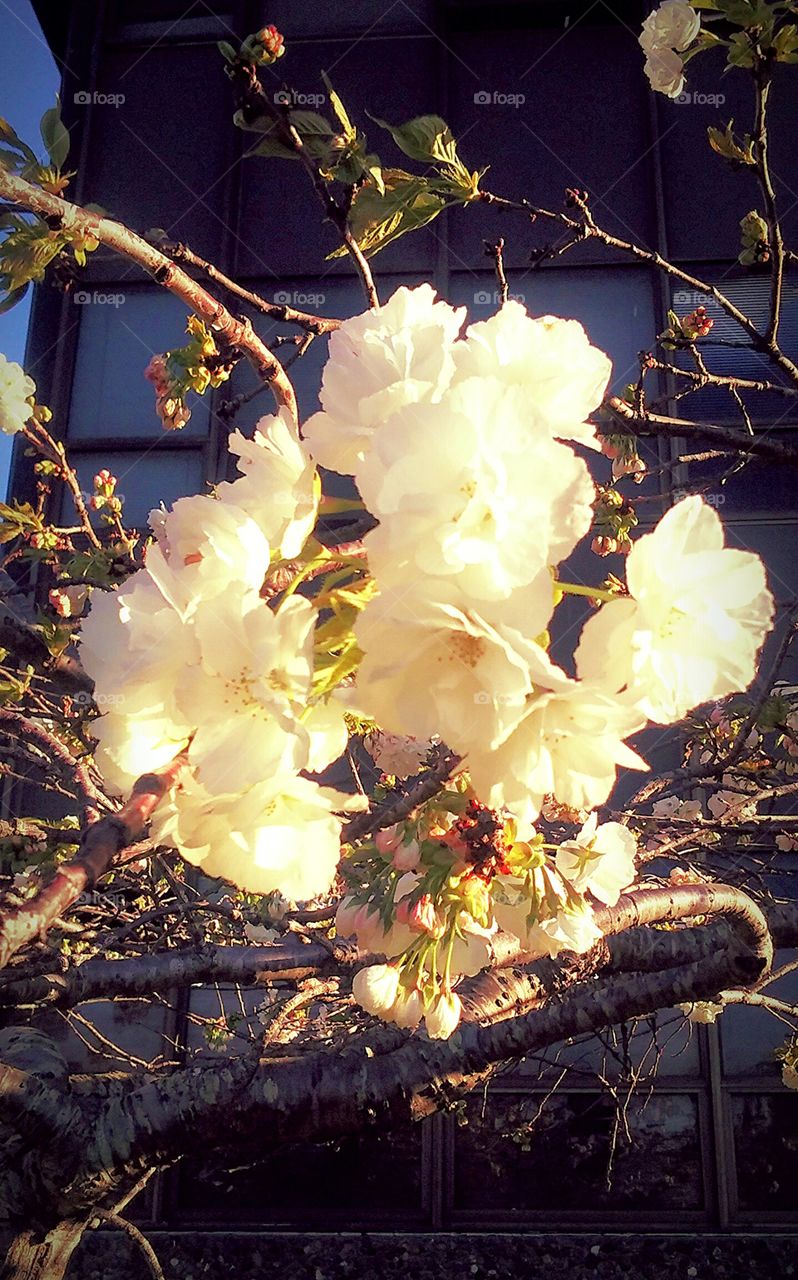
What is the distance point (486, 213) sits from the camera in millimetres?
6102

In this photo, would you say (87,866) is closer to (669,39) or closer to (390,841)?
(390,841)

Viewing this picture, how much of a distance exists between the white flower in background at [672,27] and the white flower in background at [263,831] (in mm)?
1866

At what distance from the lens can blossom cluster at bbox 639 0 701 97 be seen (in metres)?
1.88

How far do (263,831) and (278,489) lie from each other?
27 centimetres

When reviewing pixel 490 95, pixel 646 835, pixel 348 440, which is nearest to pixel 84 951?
pixel 646 835

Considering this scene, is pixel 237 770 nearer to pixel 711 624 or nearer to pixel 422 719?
pixel 422 719

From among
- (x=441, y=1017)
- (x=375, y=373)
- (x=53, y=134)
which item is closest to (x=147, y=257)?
(x=53, y=134)

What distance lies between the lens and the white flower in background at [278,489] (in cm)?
63

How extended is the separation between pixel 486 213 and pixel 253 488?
6.16m

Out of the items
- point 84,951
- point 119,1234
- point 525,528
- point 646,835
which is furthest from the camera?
point 119,1234

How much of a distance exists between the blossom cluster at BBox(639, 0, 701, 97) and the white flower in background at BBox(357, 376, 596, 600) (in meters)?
1.67

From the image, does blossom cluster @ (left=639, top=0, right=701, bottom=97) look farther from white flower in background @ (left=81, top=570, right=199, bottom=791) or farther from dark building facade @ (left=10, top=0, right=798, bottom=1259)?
dark building facade @ (left=10, top=0, right=798, bottom=1259)

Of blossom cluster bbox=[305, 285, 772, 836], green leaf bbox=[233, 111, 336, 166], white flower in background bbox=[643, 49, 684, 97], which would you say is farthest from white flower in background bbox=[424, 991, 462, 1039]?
white flower in background bbox=[643, 49, 684, 97]

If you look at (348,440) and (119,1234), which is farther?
(119,1234)
